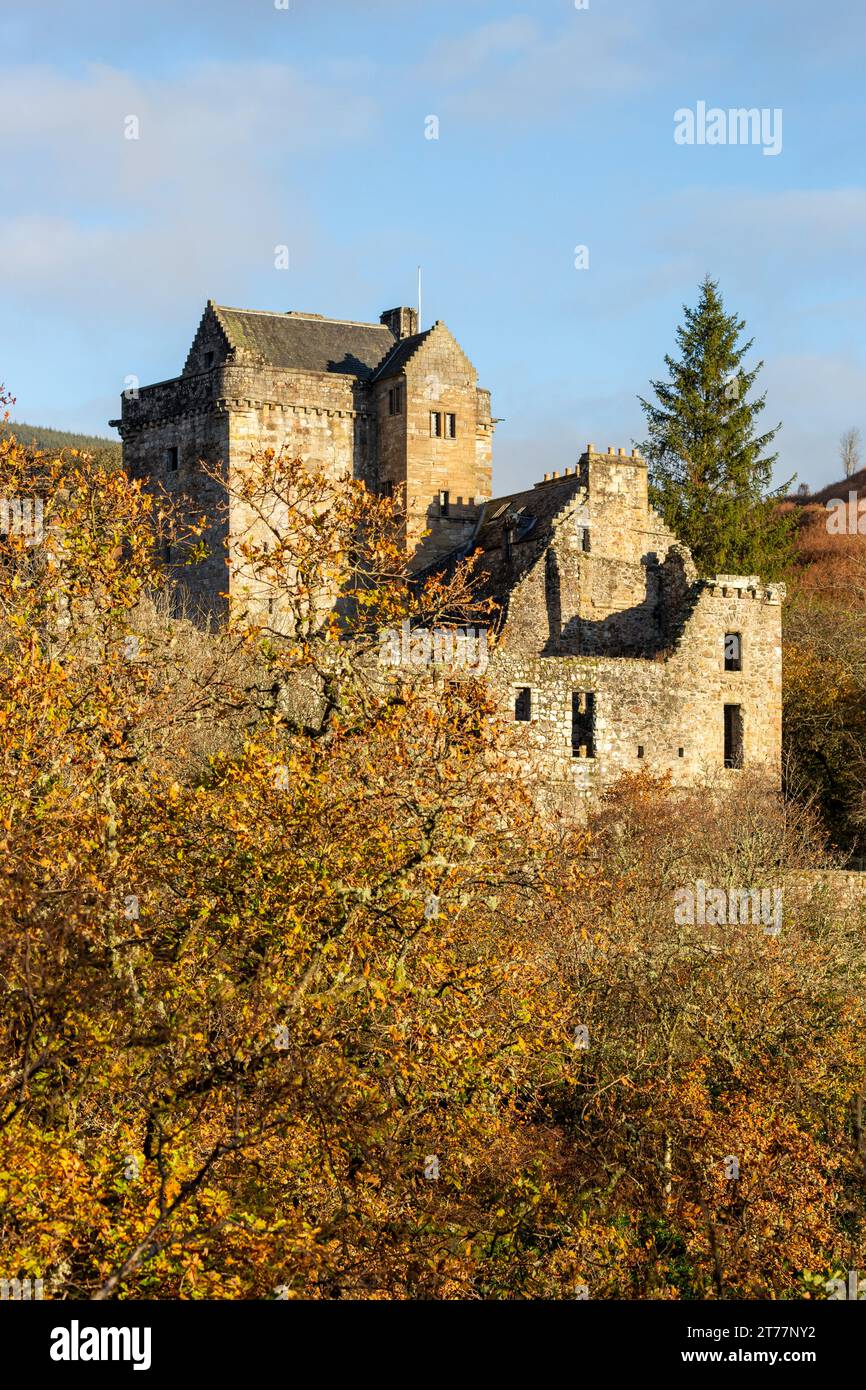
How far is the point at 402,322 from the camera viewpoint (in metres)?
55.2

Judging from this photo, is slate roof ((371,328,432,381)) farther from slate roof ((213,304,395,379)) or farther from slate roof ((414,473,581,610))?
slate roof ((414,473,581,610))

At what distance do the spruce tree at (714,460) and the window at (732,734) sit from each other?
1644 centimetres

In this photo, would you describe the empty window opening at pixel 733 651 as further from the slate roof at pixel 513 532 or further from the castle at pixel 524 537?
the slate roof at pixel 513 532

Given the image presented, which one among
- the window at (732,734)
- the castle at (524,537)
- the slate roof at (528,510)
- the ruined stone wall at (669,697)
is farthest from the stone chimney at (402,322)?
the window at (732,734)

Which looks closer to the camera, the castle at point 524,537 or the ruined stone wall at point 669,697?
the ruined stone wall at point 669,697

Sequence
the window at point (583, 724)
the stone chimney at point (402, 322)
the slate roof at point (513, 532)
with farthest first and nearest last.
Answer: the stone chimney at point (402, 322), the slate roof at point (513, 532), the window at point (583, 724)

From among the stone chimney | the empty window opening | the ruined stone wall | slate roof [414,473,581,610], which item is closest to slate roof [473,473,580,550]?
slate roof [414,473,581,610]

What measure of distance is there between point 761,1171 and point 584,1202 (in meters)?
2.62

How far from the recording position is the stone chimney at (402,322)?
55.2 meters

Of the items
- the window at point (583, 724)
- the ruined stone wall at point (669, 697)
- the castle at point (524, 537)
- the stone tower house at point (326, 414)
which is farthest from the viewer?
the stone tower house at point (326, 414)

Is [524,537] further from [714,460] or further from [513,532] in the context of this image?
[714,460]

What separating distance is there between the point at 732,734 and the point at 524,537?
7.99 metres

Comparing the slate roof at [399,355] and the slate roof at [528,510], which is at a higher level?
the slate roof at [399,355]

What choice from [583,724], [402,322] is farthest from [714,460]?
[583,724]
